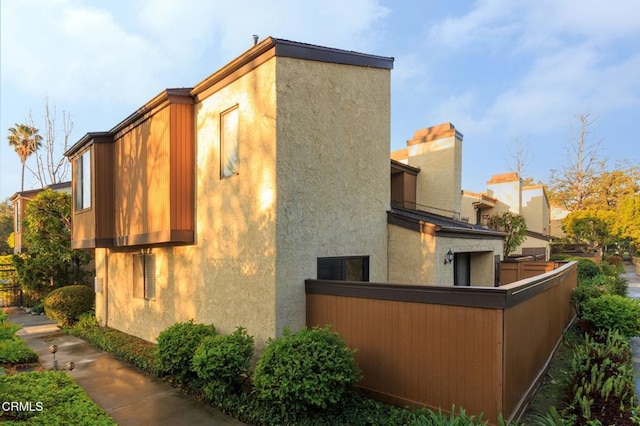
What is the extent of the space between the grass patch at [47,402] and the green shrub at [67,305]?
6.10 m

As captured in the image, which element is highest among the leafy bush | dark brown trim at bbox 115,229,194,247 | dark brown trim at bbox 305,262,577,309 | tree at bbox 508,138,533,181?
tree at bbox 508,138,533,181

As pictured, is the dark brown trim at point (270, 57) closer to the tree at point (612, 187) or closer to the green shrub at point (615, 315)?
the green shrub at point (615, 315)

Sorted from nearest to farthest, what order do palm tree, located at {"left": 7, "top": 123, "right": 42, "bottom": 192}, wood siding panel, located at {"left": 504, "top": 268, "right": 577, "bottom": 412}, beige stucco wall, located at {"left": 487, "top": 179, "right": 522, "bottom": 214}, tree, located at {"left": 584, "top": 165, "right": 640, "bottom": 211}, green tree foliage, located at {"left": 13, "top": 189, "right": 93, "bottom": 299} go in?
wood siding panel, located at {"left": 504, "top": 268, "right": 577, "bottom": 412} < green tree foliage, located at {"left": 13, "top": 189, "right": 93, "bottom": 299} < beige stucco wall, located at {"left": 487, "top": 179, "right": 522, "bottom": 214} < palm tree, located at {"left": 7, "top": 123, "right": 42, "bottom": 192} < tree, located at {"left": 584, "top": 165, "right": 640, "bottom": 211}

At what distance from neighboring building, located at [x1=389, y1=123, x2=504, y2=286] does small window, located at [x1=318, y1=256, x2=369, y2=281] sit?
3.29 ft

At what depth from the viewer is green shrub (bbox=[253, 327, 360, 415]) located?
4973mm

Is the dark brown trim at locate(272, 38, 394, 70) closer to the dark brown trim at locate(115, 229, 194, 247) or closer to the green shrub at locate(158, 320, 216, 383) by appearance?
the dark brown trim at locate(115, 229, 194, 247)

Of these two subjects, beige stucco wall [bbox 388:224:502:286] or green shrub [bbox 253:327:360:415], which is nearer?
green shrub [bbox 253:327:360:415]

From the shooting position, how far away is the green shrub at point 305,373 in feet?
16.3

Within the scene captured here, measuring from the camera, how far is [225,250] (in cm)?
A: 758

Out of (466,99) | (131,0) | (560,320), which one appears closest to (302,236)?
(560,320)

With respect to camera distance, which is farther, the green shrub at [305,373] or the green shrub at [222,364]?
the green shrub at [222,364]

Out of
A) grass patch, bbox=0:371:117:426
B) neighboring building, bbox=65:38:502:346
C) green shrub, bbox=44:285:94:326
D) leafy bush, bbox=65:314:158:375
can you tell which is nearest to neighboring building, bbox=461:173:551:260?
neighboring building, bbox=65:38:502:346

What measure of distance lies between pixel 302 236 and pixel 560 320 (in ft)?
22.9

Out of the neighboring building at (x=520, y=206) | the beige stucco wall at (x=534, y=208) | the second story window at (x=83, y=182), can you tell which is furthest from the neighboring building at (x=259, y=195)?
the beige stucco wall at (x=534, y=208)
